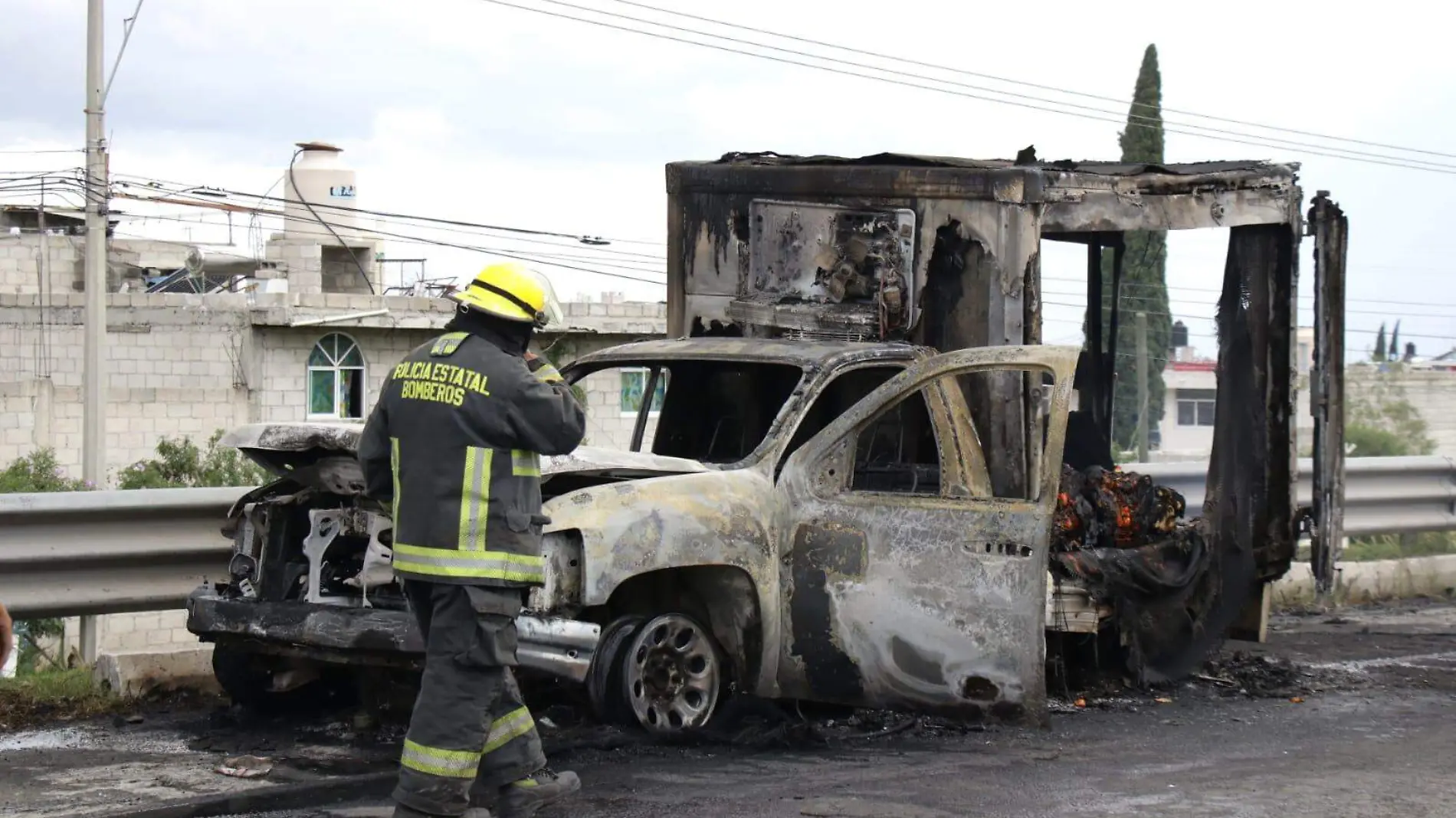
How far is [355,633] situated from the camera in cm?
594

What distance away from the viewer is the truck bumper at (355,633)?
19.1 feet

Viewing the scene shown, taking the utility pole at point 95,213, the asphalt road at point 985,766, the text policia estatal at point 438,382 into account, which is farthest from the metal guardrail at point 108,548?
the utility pole at point 95,213

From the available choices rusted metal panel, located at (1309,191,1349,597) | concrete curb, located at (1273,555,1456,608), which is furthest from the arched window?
rusted metal panel, located at (1309,191,1349,597)

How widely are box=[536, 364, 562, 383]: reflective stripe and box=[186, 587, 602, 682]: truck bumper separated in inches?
37.9

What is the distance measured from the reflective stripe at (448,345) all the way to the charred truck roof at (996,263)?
114 inches

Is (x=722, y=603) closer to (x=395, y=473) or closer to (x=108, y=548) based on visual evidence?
(x=395, y=473)

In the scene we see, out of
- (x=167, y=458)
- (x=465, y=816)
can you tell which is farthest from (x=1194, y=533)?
(x=167, y=458)

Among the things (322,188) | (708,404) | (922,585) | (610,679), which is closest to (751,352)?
(708,404)

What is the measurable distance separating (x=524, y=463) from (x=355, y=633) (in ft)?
4.14

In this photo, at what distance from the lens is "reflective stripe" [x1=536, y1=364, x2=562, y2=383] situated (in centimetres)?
512

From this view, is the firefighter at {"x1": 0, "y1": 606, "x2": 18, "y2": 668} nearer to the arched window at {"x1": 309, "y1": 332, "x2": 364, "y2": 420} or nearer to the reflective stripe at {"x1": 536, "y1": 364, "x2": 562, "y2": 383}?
the reflective stripe at {"x1": 536, "y1": 364, "x2": 562, "y2": 383}

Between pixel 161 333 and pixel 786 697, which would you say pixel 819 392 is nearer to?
pixel 786 697

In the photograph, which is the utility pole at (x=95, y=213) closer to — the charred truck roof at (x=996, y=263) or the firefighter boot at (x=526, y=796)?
the charred truck roof at (x=996, y=263)

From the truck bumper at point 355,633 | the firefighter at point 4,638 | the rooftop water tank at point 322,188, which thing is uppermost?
the rooftop water tank at point 322,188
